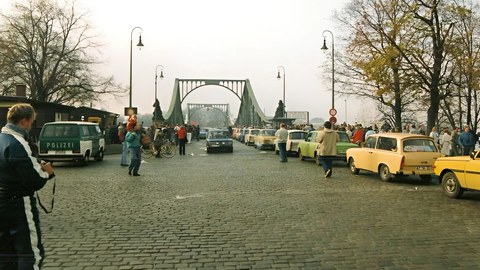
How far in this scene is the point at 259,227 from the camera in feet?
23.0

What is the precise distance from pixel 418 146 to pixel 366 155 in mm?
1771

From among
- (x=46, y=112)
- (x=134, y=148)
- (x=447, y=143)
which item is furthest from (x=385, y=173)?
(x=46, y=112)

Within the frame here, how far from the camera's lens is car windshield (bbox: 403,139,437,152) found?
13211 mm

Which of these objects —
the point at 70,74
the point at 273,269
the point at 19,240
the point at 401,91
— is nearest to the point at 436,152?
the point at 273,269

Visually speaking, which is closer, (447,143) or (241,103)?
(447,143)

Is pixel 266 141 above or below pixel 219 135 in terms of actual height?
below

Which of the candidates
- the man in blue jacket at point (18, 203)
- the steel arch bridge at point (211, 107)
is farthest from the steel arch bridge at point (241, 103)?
the man in blue jacket at point (18, 203)

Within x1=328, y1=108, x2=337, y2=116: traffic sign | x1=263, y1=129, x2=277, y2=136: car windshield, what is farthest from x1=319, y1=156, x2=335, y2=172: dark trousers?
x1=263, y1=129, x2=277, y2=136: car windshield

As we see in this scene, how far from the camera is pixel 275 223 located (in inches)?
288

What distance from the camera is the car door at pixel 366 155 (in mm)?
14471

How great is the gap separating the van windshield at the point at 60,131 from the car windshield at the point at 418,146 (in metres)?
12.3

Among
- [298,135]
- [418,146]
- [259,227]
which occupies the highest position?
[298,135]

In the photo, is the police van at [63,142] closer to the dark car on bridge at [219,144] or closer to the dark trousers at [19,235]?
the dark car on bridge at [219,144]

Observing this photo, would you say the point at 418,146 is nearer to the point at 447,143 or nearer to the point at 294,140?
the point at 447,143
